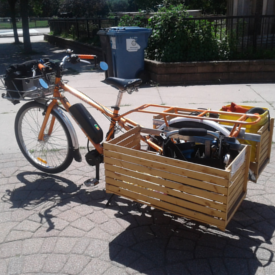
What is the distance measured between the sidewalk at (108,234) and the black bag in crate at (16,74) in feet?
3.50

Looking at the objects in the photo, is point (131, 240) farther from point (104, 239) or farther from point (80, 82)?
point (80, 82)

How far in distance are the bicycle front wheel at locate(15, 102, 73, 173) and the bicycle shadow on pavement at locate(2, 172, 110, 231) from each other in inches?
7.4

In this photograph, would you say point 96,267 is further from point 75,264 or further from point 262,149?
point 262,149

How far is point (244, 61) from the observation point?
8781 mm

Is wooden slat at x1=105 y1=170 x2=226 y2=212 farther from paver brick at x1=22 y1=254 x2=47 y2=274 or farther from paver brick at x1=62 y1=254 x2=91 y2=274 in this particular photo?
paver brick at x1=22 y1=254 x2=47 y2=274

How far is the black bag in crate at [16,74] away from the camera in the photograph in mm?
4195

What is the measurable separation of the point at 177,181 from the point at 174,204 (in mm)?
212

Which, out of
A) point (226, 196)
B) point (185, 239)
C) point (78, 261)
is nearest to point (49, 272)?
point (78, 261)

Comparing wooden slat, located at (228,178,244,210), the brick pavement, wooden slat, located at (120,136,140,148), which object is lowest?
the brick pavement

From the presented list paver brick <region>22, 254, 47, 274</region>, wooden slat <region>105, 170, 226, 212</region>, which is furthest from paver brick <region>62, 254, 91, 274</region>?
wooden slat <region>105, 170, 226, 212</region>

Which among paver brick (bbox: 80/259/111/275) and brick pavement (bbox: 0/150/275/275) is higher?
brick pavement (bbox: 0/150/275/275)

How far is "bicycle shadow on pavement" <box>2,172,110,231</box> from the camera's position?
12.6 feet

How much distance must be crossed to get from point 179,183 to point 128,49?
645 cm

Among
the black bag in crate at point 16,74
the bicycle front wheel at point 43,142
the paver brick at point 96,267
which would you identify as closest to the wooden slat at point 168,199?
the paver brick at point 96,267
